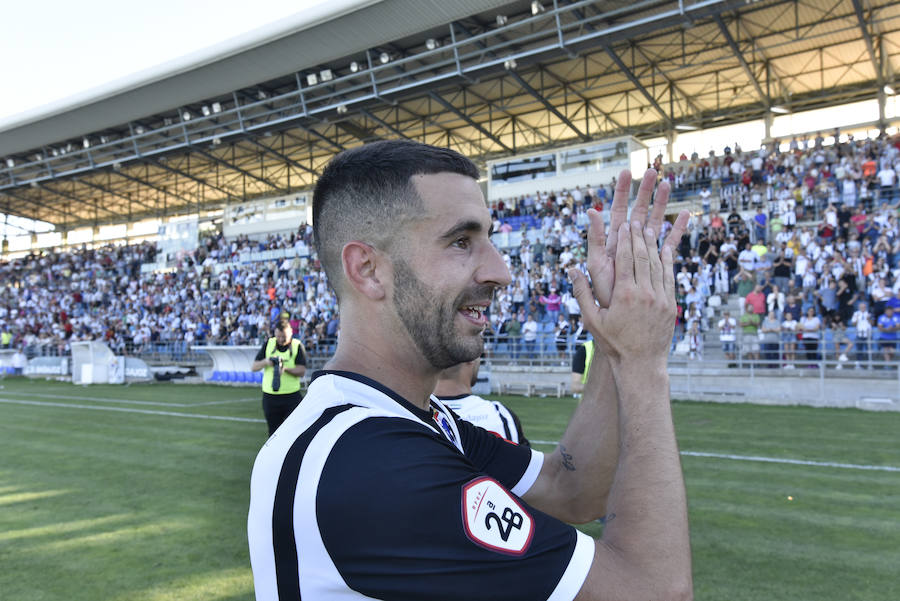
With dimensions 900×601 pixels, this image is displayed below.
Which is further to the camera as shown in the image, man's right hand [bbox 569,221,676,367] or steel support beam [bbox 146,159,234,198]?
steel support beam [bbox 146,159,234,198]

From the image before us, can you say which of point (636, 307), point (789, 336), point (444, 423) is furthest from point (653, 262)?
point (789, 336)

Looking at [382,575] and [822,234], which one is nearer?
[382,575]

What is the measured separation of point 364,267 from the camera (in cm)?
182

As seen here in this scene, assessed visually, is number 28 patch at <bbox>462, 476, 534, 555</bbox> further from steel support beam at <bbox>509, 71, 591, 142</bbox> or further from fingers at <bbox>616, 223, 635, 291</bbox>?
steel support beam at <bbox>509, 71, 591, 142</bbox>

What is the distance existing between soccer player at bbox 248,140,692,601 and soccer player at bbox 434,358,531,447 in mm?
2291

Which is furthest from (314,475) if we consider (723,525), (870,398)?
(870,398)

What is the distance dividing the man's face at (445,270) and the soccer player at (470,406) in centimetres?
275

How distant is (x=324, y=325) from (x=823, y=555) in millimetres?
20376

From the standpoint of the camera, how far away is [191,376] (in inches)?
1038

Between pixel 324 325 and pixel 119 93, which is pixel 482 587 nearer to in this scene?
pixel 324 325

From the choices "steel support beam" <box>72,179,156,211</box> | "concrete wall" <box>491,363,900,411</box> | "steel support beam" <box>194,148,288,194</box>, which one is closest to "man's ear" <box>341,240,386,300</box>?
"concrete wall" <box>491,363,900,411</box>

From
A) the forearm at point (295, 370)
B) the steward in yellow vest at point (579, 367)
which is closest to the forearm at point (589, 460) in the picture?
the steward in yellow vest at point (579, 367)

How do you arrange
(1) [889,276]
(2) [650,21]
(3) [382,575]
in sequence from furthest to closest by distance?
1. (2) [650,21]
2. (1) [889,276]
3. (3) [382,575]

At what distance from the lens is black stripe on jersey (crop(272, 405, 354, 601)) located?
1356 millimetres
